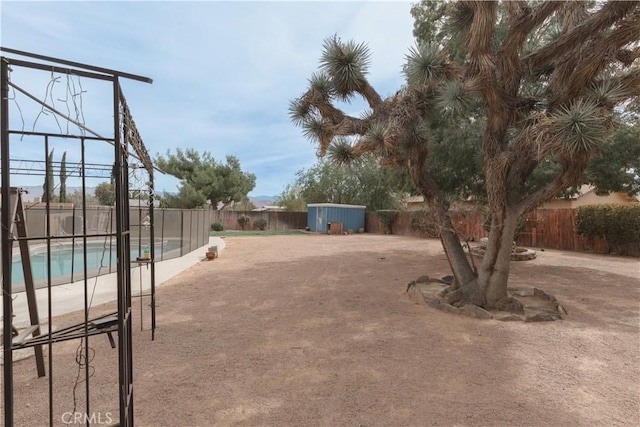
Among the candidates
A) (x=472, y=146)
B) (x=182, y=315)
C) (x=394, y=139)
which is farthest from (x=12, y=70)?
(x=472, y=146)

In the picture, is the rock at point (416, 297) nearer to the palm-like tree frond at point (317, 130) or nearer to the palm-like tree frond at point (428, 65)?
the palm-like tree frond at point (317, 130)

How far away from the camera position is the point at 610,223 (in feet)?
37.3

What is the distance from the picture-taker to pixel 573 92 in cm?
439

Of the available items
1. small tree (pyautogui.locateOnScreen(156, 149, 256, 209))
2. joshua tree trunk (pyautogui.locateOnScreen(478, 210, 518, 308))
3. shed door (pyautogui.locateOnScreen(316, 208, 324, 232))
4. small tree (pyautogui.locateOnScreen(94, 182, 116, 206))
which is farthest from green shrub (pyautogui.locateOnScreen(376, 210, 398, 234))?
Result: joshua tree trunk (pyautogui.locateOnScreen(478, 210, 518, 308))

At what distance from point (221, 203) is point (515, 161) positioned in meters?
25.9

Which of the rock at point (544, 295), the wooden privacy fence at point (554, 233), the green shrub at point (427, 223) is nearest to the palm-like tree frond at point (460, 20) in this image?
the green shrub at point (427, 223)

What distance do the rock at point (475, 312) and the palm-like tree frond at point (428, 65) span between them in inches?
142

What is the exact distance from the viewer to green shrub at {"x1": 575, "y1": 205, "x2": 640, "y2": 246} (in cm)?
1091

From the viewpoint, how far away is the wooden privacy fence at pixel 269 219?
82.0 ft

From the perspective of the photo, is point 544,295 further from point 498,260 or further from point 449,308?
point 449,308

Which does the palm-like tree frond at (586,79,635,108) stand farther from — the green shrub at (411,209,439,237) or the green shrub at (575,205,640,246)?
the green shrub at (575,205,640,246)

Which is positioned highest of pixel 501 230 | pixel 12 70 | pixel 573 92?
pixel 573 92

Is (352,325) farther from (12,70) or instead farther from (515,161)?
(12,70)

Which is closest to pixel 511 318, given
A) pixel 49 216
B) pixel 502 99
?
pixel 502 99
